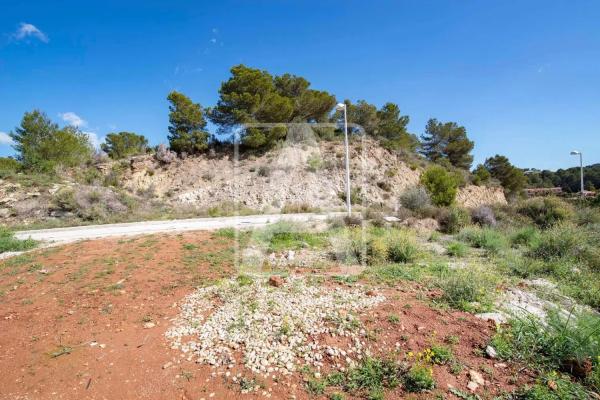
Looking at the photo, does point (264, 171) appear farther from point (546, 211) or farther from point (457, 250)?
point (457, 250)

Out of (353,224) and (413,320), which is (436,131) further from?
(413,320)

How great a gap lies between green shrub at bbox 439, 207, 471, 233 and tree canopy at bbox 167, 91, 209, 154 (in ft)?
66.3

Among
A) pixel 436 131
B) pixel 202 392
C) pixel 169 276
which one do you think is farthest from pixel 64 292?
pixel 436 131

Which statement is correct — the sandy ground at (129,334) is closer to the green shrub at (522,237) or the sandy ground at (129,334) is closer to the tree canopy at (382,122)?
the green shrub at (522,237)

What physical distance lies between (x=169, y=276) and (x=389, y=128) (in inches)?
1188

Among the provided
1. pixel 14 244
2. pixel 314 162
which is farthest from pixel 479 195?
pixel 14 244

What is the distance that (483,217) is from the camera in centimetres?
1291

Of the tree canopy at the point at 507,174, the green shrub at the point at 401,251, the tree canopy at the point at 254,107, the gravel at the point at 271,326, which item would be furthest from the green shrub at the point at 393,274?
the tree canopy at the point at 507,174

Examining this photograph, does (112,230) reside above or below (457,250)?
above

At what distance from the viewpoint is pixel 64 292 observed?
16.8 feet

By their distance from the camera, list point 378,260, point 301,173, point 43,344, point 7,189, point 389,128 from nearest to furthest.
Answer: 1. point 43,344
2. point 378,260
3. point 7,189
4. point 301,173
5. point 389,128

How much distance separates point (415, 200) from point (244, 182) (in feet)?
43.7

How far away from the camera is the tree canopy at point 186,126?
2492 cm

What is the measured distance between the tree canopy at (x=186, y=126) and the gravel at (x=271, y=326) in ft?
75.4
